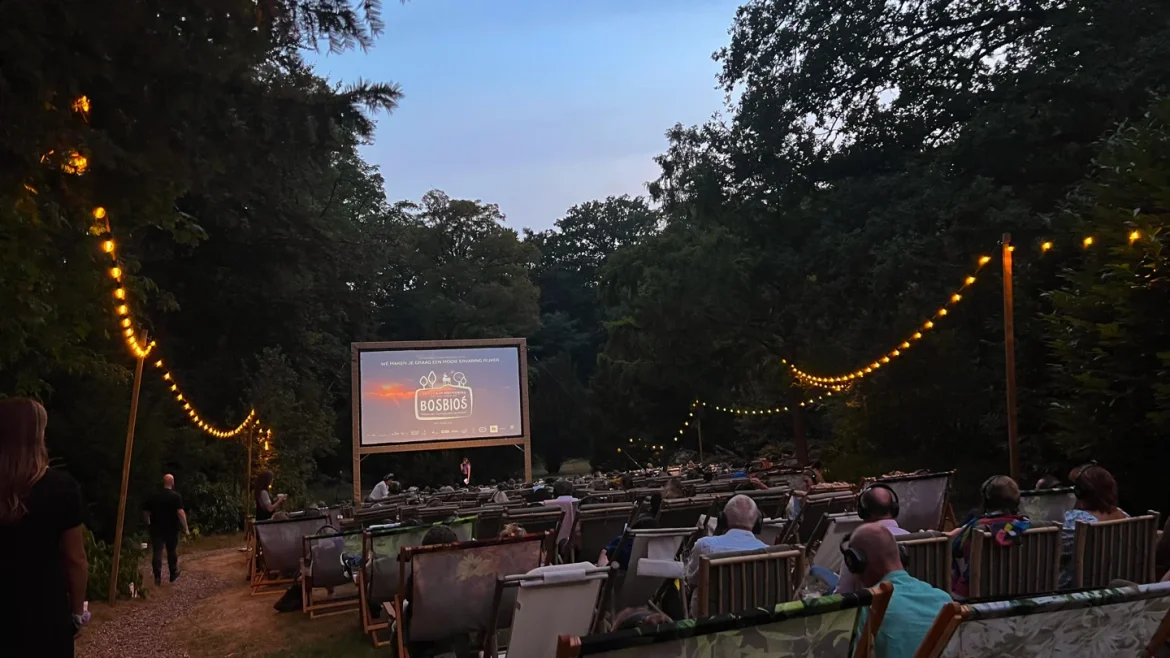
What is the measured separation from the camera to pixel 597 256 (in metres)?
56.2

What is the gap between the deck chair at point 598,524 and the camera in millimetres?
5578

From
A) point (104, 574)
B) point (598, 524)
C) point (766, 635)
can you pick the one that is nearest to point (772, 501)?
point (598, 524)

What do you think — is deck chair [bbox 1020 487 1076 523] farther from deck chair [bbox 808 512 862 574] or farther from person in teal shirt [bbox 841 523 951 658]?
person in teal shirt [bbox 841 523 951 658]

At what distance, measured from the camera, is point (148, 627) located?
652cm

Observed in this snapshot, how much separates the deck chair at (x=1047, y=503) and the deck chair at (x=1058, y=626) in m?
3.03

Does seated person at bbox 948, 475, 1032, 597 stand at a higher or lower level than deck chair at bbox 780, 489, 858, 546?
higher

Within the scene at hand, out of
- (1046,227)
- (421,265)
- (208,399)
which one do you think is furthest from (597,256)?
(1046,227)

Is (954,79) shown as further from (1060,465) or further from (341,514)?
(341,514)

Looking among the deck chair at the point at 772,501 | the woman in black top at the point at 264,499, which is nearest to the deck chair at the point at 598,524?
the deck chair at the point at 772,501

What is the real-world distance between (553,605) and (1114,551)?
7.14 feet

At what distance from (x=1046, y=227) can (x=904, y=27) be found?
212 inches

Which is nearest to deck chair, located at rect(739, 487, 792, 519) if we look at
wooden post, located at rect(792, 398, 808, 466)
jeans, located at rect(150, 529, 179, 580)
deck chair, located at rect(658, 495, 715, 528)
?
deck chair, located at rect(658, 495, 715, 528)

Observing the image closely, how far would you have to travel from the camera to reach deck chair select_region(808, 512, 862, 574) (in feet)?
13.3

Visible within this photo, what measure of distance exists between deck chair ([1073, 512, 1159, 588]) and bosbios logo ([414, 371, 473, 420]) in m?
14.1
